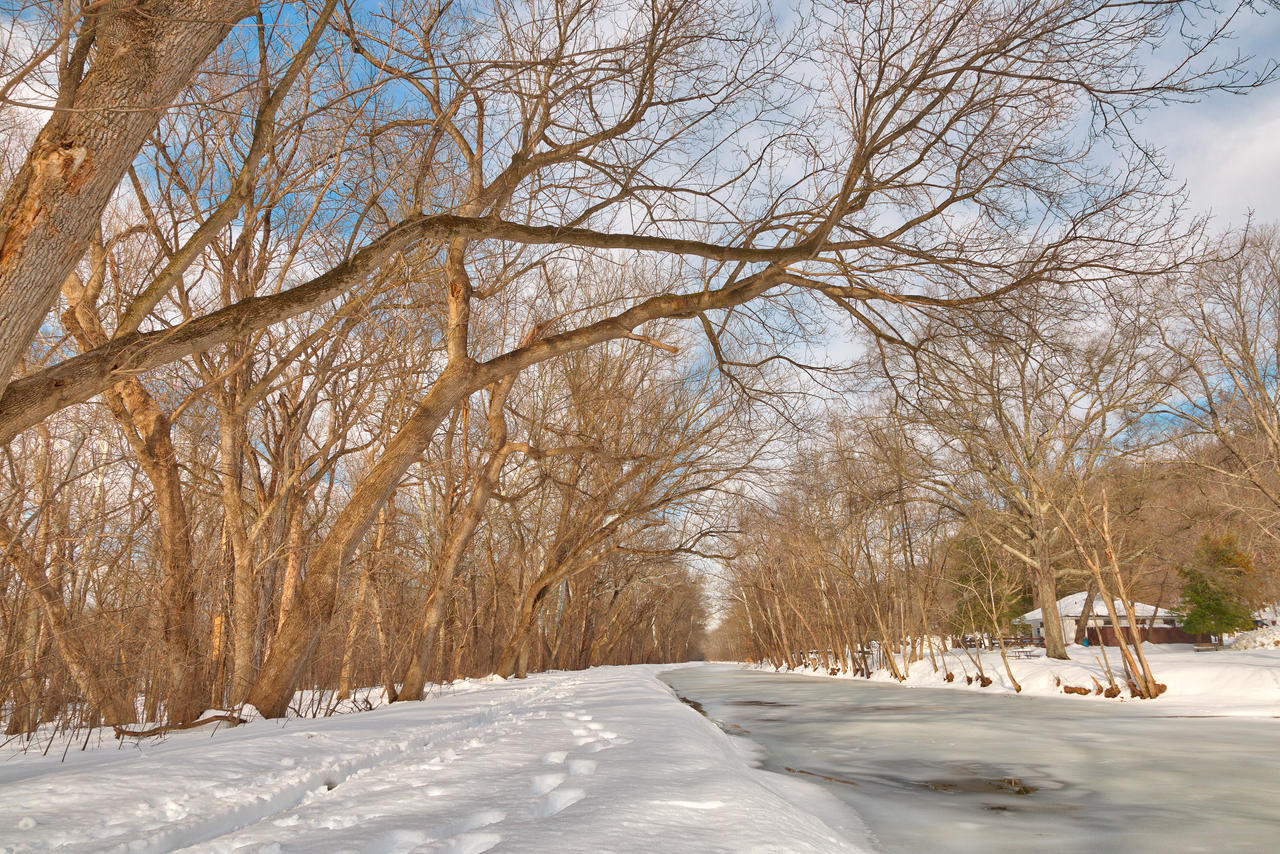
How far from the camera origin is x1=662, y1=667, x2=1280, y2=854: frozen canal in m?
3.51

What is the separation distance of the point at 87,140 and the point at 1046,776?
726 centimetres

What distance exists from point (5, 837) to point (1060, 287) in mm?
7880

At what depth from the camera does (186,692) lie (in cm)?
706

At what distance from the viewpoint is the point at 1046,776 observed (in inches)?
202

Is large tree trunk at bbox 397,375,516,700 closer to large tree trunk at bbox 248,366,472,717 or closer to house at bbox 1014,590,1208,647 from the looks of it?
large tree trunk at bbox 248,366,472,717

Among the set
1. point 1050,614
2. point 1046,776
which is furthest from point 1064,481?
point 1046,776

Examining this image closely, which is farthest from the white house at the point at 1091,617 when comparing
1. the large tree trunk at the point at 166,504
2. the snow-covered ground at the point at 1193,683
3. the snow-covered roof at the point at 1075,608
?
the large tree trunk at the point at 166,504

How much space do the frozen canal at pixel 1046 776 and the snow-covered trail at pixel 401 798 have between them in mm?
609

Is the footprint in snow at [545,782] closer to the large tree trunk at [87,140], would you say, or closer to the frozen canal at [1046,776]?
the frozen canal at [1046,776]

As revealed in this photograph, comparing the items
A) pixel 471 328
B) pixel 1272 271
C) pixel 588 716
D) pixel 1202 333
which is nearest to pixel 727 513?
pixel 471 328

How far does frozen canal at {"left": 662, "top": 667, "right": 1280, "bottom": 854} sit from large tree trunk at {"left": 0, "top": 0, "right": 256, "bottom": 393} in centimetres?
483

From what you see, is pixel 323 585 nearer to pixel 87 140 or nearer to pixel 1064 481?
pixel 87 140

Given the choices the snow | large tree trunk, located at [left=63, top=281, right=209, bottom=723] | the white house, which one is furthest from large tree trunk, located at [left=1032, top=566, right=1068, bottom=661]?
large tree trunk, located at [left=63, top=281, right=209, bottom=723]

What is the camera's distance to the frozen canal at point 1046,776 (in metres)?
3.51
